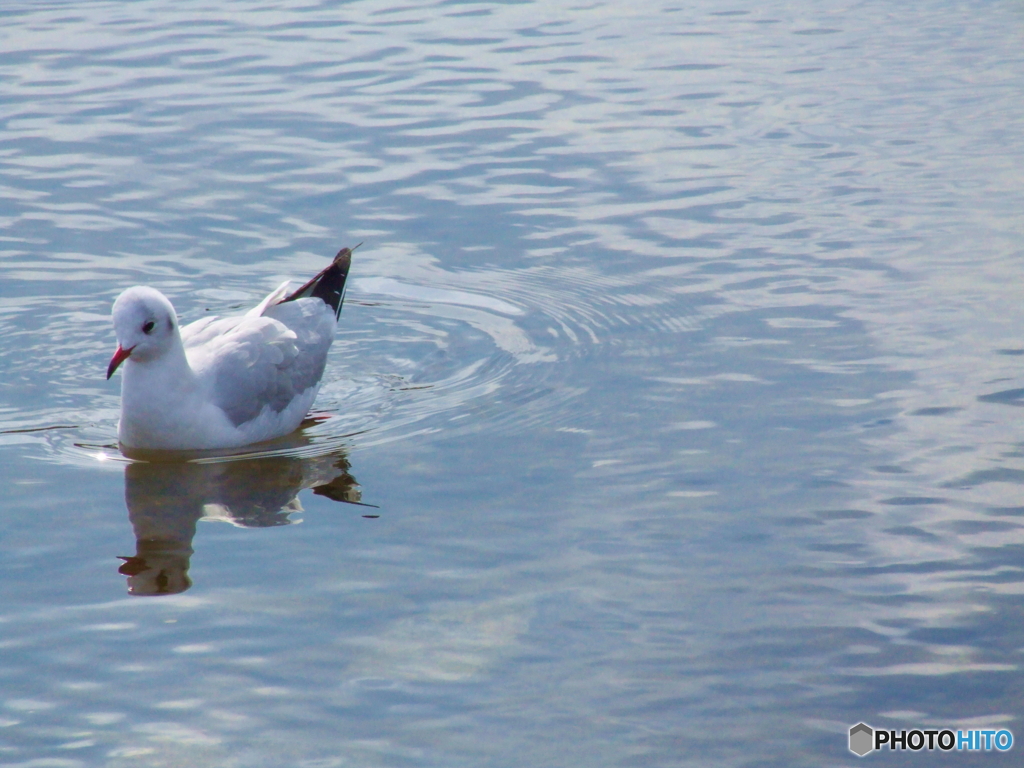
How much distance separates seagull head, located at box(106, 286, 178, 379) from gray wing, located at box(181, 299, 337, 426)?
0.40m

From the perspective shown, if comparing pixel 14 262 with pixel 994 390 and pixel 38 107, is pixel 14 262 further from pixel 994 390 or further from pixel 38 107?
pixel 994 390

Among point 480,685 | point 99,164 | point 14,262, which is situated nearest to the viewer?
point 480,685

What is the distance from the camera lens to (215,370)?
8.05 meters

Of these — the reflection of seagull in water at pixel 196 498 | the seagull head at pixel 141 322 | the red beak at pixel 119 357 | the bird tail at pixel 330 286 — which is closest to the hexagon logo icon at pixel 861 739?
the reflection of seagull in water at pixel 196 498

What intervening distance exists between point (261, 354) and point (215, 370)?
0.34 meters

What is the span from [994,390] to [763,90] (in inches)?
269

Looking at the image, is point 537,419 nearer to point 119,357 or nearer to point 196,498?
point 196,498

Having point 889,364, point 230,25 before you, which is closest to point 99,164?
point 230,25

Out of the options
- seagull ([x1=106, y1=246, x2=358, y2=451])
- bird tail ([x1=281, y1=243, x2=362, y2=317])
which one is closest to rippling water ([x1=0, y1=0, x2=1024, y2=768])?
seagull ([x1=106, y1=246, x2=358, y2=451])

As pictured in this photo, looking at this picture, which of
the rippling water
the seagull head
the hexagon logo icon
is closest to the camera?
the hexagon logo icon

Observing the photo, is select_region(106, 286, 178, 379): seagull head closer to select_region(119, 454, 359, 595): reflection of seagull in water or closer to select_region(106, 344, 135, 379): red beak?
select_region(106, 344, 135, 379): red beak

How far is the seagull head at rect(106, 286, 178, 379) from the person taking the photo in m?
7.58

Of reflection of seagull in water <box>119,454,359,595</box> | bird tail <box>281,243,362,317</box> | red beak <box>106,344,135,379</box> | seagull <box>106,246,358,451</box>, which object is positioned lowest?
reflection of seagull in water <box>119,454,359,595</box>

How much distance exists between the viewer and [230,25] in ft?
58.7
